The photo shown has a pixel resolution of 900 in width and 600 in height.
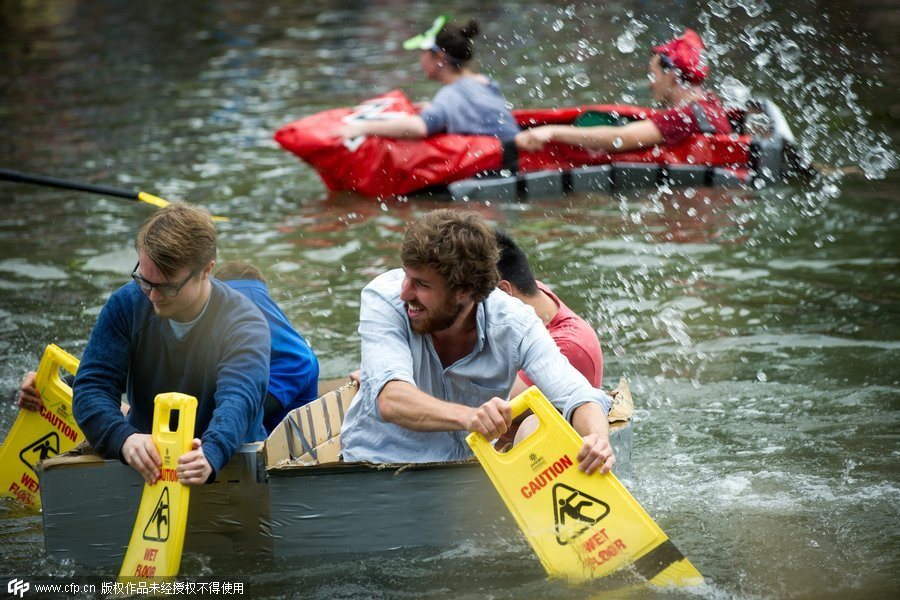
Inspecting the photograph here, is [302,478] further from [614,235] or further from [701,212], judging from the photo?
[701,212]

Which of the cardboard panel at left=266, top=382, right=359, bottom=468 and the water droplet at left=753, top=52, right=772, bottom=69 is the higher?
the cardboard panel at left=266, top=382, right=359, bottom=468

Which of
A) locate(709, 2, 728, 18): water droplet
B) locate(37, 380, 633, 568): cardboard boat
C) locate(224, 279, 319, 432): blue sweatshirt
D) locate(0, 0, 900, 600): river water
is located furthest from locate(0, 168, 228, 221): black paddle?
locate(709, 2, 728, 18): water droplet

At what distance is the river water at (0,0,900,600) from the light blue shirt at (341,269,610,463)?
426mm

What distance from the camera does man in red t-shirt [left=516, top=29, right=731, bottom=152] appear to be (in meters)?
9.51

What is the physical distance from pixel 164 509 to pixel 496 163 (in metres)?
6.06

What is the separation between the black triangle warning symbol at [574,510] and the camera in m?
4.03

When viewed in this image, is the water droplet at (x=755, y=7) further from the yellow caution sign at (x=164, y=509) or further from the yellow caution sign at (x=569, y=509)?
the yellow caution sign at (x=164, y=509)

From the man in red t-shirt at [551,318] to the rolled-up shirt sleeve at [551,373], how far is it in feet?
1.02

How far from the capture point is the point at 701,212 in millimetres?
9344

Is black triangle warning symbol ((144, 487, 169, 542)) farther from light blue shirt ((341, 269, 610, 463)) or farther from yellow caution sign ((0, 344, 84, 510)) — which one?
yellow caution sign ((0, 344, 84, 510))

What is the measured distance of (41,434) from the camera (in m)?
4.96

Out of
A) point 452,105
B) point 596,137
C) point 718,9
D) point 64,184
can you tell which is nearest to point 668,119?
point 596,137

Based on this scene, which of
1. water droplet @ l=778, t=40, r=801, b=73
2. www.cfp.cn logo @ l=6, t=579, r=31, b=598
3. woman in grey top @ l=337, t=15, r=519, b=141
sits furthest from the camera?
water droplet @ l=778, t=40, r=801, b=73

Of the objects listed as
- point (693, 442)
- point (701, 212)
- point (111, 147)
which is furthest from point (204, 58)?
point (693, 442)
